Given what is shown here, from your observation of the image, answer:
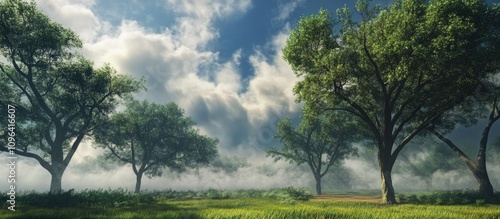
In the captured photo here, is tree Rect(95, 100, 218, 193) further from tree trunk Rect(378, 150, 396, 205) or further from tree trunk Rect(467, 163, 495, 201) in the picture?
tree trunk Rect(467, 163, 495, 201)

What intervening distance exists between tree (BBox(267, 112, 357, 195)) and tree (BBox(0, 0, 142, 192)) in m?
27.0

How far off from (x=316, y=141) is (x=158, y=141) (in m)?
27.3

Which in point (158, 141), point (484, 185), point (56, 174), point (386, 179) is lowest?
point (484, 185)

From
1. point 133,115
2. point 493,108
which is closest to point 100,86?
point 133,115

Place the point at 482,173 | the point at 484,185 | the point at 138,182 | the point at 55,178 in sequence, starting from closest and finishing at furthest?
the point at 484,185, the point at 482,173, the point at 55,178, the point at 138,182

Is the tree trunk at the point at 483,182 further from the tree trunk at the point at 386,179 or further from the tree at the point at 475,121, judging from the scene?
the tree trunk at the point at 386,179

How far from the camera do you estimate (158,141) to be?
166 feet

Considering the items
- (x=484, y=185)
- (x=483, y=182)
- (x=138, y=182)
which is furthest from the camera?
(x=138, y=182)

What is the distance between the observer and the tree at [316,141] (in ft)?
155

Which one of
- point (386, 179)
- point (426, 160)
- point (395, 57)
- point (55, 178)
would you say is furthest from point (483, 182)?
point (426, 160)

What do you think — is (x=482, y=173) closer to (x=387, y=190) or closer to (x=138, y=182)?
(x=387, y=190)

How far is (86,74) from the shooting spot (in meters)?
31.9

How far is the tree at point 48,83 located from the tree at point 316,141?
2703cm

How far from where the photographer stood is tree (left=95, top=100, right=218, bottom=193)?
4716 cm
